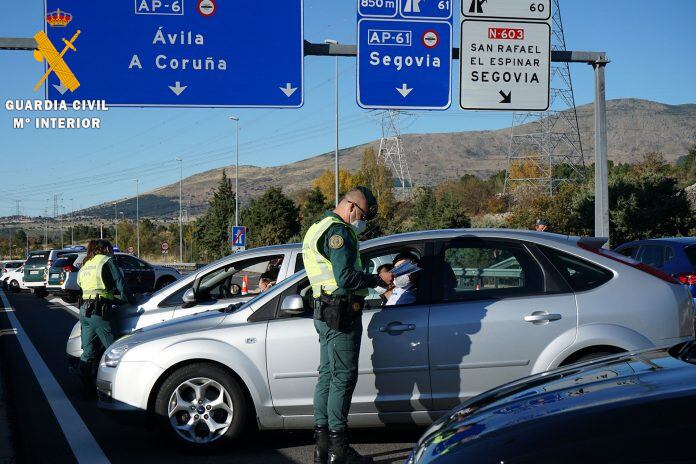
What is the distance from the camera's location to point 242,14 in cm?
1353

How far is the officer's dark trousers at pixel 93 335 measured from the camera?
31.3 ft

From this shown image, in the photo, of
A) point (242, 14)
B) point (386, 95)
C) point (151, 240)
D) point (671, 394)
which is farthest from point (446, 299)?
point (151, 240)

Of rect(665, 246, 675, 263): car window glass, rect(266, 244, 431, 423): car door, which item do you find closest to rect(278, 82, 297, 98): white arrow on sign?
rect(665, 246, 675, 263): car window glass

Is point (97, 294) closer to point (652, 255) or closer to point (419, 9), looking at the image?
point (419, 9)

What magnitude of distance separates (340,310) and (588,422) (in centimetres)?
289

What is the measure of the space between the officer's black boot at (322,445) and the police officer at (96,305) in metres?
4.24

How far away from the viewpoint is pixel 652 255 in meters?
13.1

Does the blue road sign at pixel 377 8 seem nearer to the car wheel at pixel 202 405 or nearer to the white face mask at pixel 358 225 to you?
the white face mask at pixel 358 225

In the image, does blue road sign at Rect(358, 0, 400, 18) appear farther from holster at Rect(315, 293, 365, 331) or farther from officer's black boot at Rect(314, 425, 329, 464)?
officer's black boot at Rect(314, 425, 329, 464)

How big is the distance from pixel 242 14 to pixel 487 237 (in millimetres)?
8187

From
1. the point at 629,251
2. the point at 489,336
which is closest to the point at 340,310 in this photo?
the point at 489,336

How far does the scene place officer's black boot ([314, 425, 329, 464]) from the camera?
589 centimetres

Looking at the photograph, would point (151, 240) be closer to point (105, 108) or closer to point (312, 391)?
point (105, 108)

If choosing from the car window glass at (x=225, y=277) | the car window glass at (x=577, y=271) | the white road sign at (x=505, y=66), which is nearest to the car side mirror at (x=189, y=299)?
the car window glass at (x=225, y=277)
